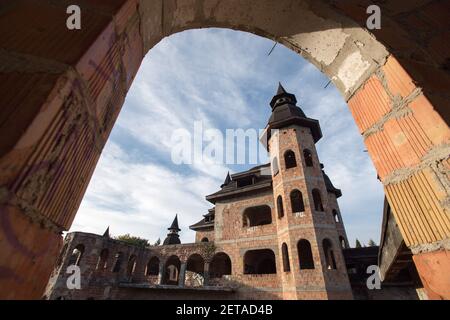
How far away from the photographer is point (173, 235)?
2705 cm

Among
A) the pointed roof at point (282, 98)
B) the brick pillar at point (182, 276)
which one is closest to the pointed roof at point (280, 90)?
the pointed roof at point (282, 98)

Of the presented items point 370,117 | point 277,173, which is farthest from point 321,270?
point 370,117

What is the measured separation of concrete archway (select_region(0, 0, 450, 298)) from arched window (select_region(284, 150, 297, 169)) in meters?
14.4

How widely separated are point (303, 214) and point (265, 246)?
132 inches

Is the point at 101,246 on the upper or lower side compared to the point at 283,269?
upper

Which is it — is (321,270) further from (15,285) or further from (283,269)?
(15,285)

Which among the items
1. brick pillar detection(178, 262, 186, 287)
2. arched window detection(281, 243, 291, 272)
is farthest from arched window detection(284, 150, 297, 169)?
brick pillar detection(178, 262, 186, 287)

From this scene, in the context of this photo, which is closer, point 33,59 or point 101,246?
point 33,59

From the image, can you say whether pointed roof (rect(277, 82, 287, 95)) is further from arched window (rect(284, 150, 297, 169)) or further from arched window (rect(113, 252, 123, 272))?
arched window (rect(113, 252, 123, 272))

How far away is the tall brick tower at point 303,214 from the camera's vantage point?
1119cm

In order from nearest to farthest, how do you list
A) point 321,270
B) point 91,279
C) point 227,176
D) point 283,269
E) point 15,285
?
point 15,285 → point 321,270 → point 283,269 → point 91,279 → point 227,176

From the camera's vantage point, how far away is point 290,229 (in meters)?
12.7

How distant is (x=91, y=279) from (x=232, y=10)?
18778 mm
